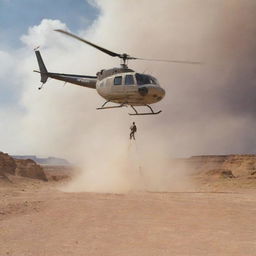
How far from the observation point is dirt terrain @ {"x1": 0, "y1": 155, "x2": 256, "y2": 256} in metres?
9.48

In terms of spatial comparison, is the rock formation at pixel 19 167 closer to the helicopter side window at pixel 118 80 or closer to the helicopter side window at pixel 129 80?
the helicopter side window at pixel 118 80

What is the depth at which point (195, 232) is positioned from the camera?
11336mm

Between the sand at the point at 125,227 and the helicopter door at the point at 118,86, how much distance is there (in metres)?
6.75

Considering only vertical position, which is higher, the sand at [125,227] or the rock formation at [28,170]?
the rock formation at [28,170]

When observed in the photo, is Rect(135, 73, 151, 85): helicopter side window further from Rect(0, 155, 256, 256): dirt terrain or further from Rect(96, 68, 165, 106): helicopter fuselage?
Rect(0, 155, 256, 256): dirt terrain

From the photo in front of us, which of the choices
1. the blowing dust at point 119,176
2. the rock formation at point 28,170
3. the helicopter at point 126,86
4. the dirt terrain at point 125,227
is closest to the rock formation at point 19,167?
the rock formation at point 28,170

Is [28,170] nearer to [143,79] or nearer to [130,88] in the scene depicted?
[130,88]

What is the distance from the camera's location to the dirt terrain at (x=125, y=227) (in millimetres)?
9484

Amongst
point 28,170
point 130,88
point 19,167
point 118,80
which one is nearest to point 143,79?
point 130,88

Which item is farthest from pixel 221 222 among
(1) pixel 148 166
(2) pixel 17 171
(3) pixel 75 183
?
(2) pixel 17 171

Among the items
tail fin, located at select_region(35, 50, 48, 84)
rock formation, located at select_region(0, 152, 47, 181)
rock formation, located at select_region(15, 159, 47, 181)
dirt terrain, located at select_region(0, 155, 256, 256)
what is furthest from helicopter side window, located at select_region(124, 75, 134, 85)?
rock formation, located at select_region(15, 159, 47, 181)

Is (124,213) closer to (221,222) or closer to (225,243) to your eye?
(221,222)

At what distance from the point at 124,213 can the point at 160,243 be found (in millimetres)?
4479

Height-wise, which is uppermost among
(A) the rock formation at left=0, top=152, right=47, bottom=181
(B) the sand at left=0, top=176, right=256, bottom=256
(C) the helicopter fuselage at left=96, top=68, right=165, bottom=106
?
(A) the rock formation at left=0, top=152, right=47, bottom=181
